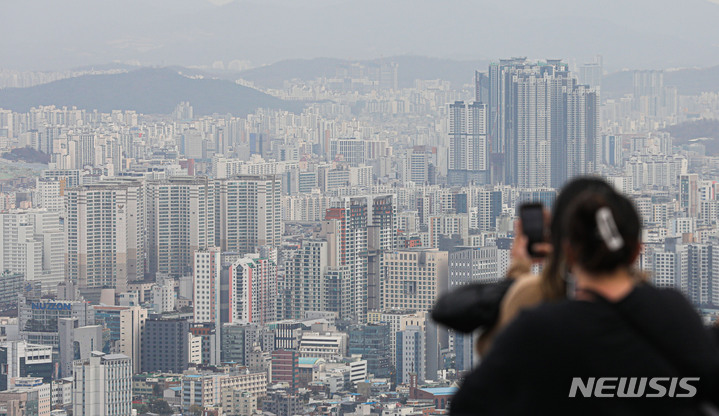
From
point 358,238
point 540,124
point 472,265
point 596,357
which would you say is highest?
point 540,124

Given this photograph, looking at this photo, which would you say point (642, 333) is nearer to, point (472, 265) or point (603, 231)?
point (603, 231)

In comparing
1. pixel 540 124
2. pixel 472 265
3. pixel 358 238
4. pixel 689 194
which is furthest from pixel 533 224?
pixel 540 124

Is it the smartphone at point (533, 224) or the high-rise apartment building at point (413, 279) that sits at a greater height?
the smartphone at point (533, 224)

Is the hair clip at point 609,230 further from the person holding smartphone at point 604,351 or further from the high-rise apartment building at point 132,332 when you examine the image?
the high-rise apartment building at point 132,332

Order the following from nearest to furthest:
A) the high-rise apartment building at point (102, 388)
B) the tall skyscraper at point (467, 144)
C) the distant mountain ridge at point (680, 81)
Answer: the high-rise apartment building at point (102, 388) < the distant mountain ridge at point (680, 81) < the tall skyscraper at point (467, 144)

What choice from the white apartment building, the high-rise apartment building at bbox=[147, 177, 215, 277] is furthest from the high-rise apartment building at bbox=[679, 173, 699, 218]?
the white apartment building

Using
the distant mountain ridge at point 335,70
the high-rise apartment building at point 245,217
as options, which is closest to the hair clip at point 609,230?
the high-rise apartment building at point 245,217

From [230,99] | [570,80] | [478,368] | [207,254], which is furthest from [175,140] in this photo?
[478,368]
